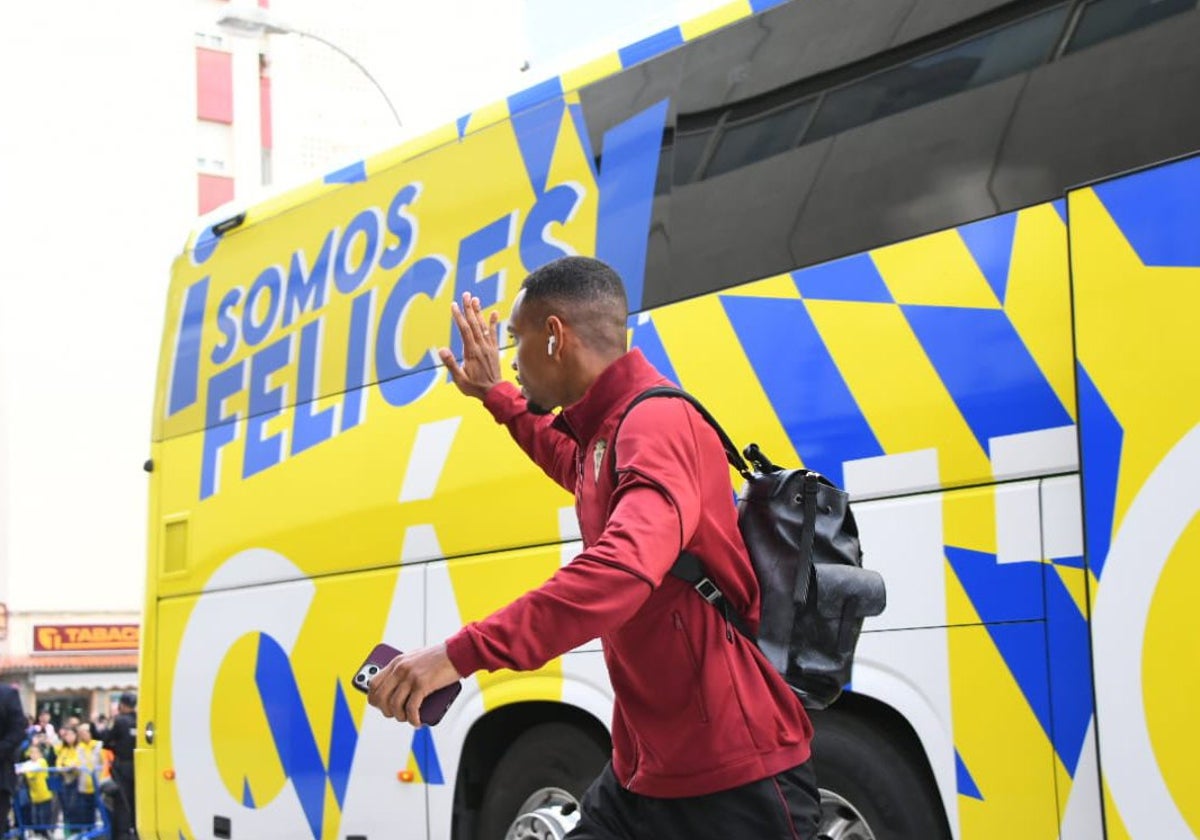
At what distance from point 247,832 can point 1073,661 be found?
4791 millimetres

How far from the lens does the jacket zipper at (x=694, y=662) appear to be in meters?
3.38

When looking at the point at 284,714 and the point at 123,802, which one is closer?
the point at 284,714

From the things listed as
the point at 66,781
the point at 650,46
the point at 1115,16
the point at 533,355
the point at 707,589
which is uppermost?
the point at 650,46

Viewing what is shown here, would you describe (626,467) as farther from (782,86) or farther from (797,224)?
(782,86)

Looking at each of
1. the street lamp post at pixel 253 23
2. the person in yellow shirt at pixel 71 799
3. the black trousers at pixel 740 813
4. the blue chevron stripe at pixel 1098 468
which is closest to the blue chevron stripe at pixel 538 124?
the blue chevron stripe at pixel 1098 468

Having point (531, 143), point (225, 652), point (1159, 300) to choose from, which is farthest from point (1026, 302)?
point (225, 652)

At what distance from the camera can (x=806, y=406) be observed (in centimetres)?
542

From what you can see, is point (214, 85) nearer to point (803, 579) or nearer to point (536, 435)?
point (536, 435)

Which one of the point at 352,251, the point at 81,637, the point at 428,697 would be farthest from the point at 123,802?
the point at 81,637

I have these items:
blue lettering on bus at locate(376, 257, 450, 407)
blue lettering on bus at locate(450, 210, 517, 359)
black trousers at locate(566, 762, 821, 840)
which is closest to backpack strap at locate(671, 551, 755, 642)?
black trousers at locate(566, 762, 821, 840)

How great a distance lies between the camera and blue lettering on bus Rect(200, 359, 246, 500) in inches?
333

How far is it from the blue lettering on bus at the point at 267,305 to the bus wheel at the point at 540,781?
8.96 feet

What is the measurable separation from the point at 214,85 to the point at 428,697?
139 feet

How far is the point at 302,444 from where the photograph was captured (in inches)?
308
